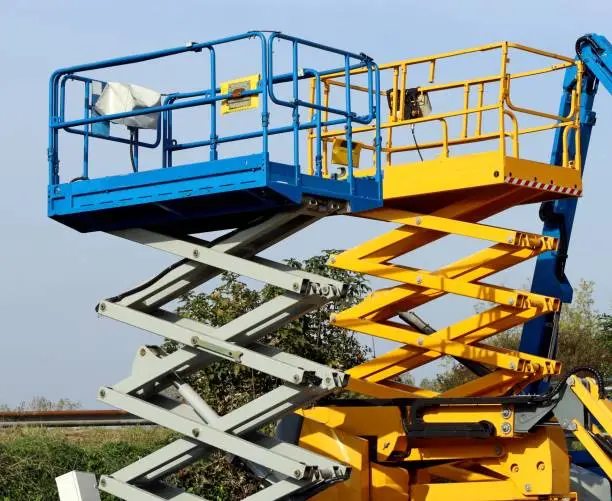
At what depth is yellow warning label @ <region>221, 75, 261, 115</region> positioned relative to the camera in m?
9.55

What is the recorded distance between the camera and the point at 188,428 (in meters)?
9.73

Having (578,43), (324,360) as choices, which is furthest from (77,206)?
(324,360)

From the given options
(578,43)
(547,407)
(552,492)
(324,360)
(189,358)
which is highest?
(578,43)

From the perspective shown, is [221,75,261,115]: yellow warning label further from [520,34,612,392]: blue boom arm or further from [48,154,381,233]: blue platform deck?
[520,34,612,392]: blue boom arm

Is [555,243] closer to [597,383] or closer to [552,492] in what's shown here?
[597,383]

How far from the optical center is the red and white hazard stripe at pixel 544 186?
11.4 meters

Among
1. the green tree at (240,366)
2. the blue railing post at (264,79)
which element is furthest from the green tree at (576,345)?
the blue railing post at (264,79)

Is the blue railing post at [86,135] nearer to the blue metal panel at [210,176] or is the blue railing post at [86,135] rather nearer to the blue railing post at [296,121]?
the blue metal panel at [210,176]

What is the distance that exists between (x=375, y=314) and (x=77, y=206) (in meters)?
3.77

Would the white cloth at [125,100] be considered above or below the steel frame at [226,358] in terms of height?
above

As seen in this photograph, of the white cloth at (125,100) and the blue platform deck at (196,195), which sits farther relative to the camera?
the white cloth at (125,100)

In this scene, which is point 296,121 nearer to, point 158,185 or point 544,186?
point 158,185

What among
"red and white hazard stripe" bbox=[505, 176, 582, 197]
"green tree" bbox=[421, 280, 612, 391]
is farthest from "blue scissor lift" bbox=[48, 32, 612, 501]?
"green tree" bbox=[421, 280, 612, 391]

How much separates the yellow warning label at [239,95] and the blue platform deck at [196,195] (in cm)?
61
